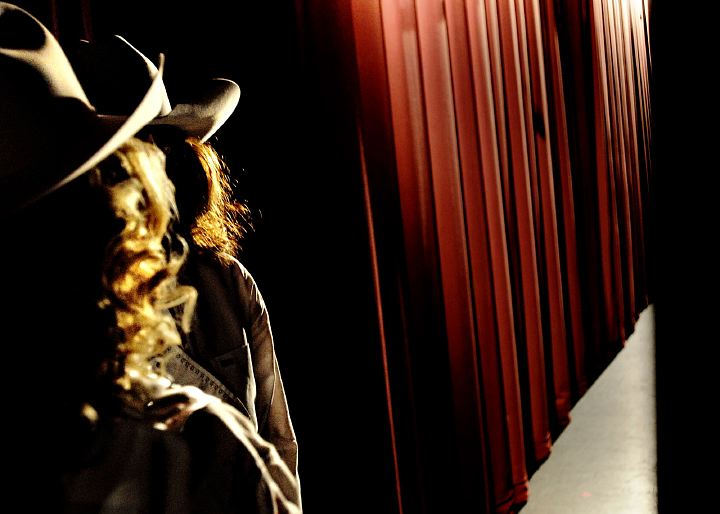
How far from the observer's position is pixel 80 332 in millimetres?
597

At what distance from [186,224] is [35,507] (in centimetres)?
69

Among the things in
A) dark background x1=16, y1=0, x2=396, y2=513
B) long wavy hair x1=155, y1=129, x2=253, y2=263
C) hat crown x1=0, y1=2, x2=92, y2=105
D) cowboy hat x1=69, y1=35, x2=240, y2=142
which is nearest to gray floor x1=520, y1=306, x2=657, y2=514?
dark background x1=16, y1=0, x2=396, y2=513

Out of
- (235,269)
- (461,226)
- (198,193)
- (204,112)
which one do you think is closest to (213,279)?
(235,269)

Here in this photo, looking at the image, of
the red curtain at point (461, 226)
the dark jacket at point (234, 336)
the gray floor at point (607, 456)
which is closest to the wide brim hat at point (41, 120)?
the dark jacket at point (234, 336)

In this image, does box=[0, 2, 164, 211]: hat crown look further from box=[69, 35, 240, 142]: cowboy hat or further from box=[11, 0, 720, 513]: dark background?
box=[11, 0, 720, 513]: dark background

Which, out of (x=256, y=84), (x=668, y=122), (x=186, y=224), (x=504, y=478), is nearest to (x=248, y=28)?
(x=256, y=84)

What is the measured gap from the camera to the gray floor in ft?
6.05

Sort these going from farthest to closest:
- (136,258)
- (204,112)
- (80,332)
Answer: (204,112)
(136,258)
(80,332)

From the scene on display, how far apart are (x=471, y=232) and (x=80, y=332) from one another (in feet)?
4.70

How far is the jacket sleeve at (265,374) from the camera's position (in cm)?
112

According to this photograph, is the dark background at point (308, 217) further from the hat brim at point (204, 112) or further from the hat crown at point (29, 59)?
the hat crown at point (29, 59)

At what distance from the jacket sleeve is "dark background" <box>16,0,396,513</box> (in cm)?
49

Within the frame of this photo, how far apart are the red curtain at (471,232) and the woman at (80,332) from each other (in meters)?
0.97

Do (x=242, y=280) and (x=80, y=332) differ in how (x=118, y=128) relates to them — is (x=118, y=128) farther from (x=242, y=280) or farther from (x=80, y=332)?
(x=242, y=280)
